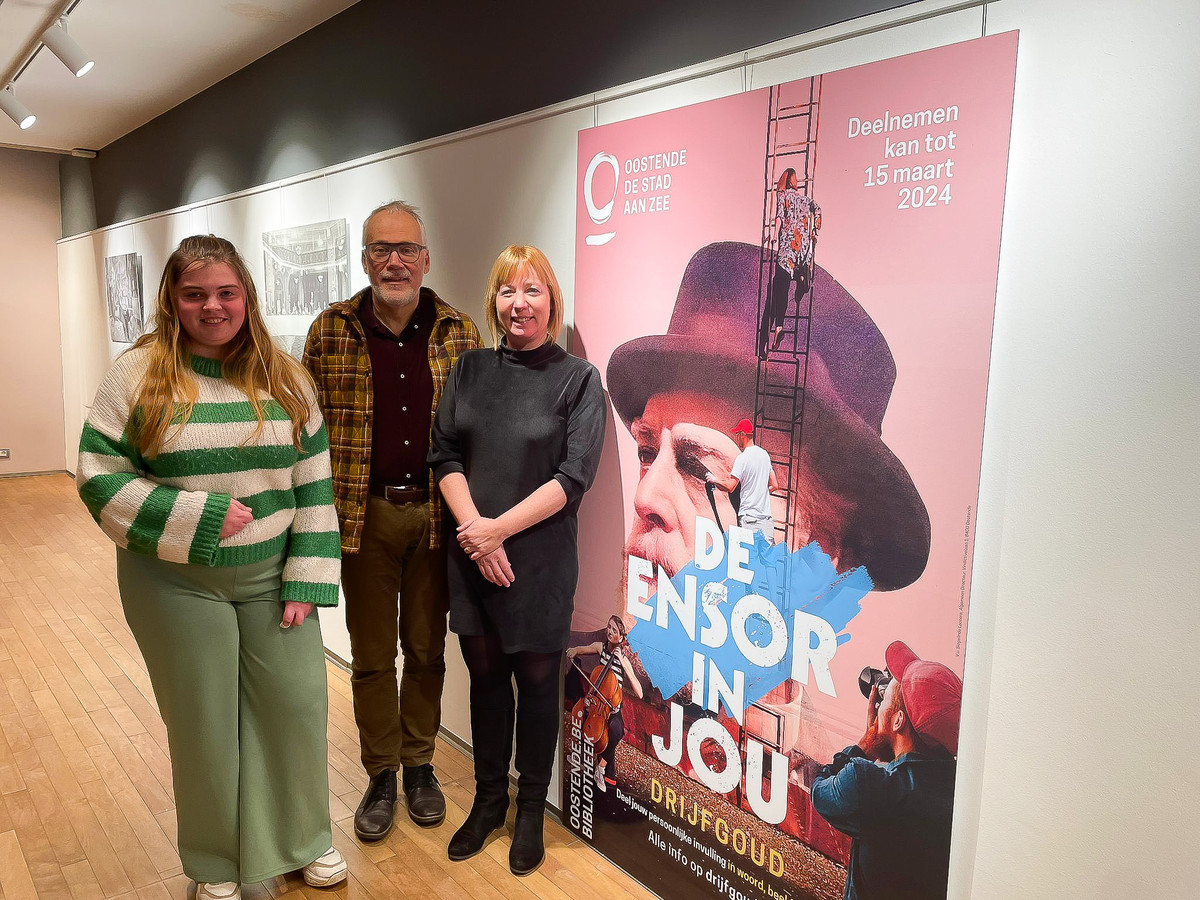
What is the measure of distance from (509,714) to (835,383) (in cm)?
139

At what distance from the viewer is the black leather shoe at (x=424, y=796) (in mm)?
2637

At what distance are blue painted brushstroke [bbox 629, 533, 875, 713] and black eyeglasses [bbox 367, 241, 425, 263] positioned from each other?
3.85 ft

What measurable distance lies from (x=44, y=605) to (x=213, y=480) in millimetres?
3420

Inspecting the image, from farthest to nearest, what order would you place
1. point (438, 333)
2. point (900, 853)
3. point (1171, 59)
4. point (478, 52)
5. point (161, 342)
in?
point (478, 52) < point (438, 333) < point (161, 342) < point (900, 853) < point (1171, 59)

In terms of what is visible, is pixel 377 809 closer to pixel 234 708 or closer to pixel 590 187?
pixel 234 708

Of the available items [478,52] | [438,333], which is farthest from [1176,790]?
[478,52]

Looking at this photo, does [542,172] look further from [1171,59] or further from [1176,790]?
[1176,790]

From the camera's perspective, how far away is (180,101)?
554cm

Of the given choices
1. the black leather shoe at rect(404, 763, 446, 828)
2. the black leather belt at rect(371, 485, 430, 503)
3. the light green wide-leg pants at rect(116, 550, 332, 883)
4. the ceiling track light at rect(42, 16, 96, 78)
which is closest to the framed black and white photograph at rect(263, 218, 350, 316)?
the ceiling track light at rect(42, 16, 96, 78)

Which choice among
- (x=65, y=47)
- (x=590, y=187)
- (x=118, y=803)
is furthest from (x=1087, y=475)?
(x=65, y=47)

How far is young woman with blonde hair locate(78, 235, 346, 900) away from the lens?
196cm

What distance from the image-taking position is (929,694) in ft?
5.56

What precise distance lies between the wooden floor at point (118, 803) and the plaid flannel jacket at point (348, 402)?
0.93 meters

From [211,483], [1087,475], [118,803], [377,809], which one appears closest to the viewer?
[1087,475]
